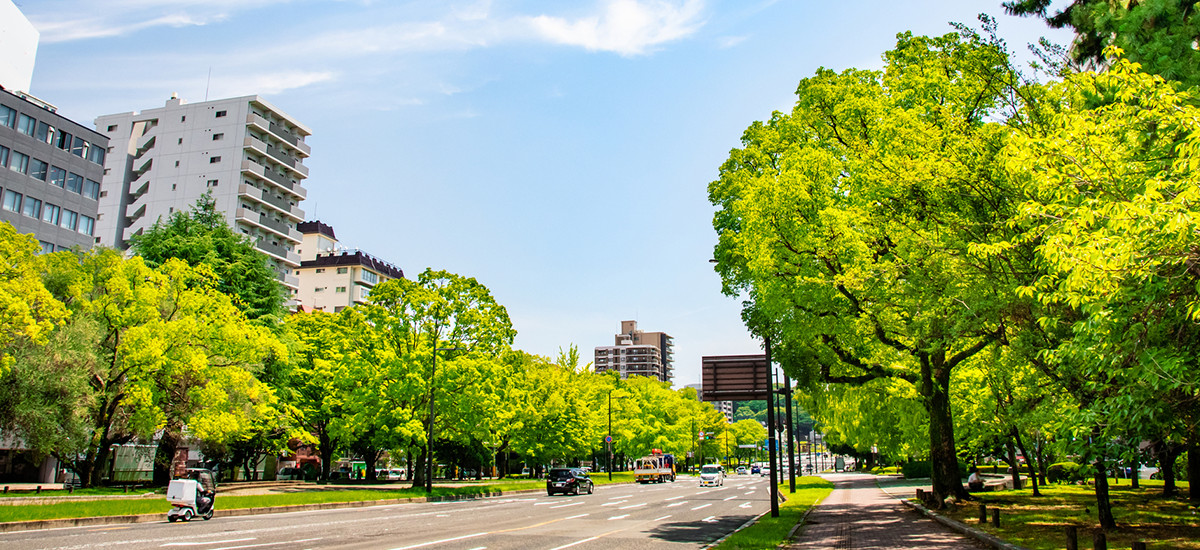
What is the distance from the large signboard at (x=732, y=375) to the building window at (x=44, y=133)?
166 feet

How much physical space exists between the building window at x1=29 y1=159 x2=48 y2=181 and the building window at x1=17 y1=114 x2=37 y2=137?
1.84 m

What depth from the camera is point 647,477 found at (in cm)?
6166

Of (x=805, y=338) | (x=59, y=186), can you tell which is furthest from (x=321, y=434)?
(x=805, y=338)

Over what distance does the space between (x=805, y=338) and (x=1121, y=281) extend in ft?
39.5

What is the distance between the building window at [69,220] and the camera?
4959 centimetres

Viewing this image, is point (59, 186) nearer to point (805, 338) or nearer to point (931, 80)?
point (805, 338)

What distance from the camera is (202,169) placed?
72.7m

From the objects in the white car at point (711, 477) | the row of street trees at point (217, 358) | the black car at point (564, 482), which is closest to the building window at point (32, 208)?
the row of street trees at point (217, 358)

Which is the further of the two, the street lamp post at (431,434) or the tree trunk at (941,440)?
the street lamp post at (431,434)

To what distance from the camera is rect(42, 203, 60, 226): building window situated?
48.1 meters

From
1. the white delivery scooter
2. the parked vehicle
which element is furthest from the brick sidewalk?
the parked vehicle

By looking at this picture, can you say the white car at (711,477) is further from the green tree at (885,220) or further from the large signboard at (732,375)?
the large signboard at (732,375)

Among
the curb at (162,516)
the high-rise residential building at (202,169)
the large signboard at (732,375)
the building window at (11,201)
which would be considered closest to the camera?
the curb at (162,516)

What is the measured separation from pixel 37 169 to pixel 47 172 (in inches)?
28.9
